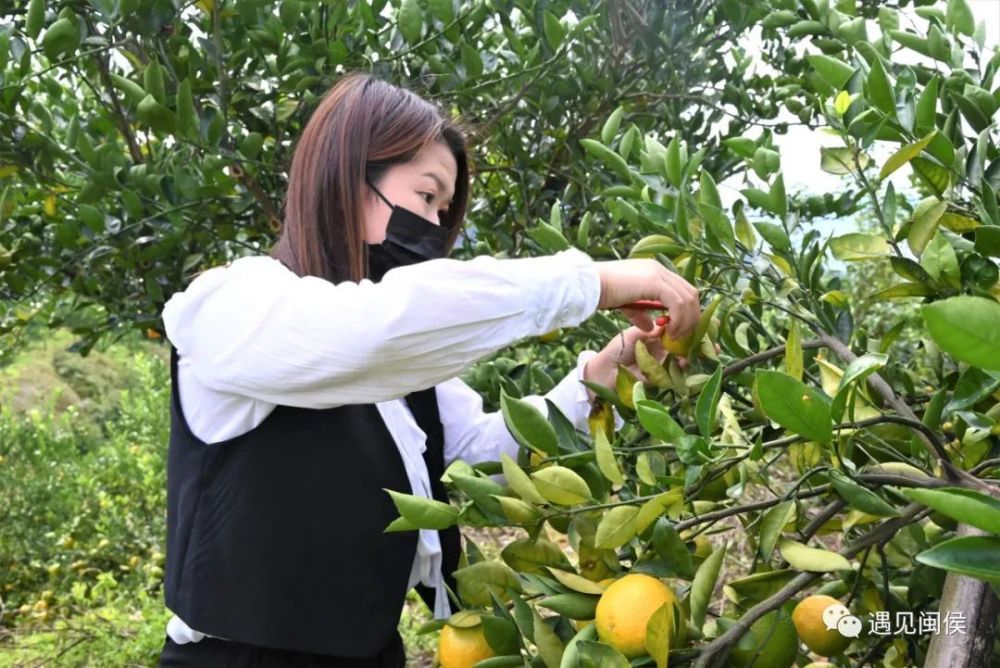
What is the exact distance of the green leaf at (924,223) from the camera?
830 millimetres

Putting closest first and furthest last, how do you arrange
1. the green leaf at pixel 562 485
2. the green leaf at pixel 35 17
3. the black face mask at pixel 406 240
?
1. the green leaf at pixel 562 485
2. the black face mask at pixel 406 240
3. the green leaf at pixel 35 17

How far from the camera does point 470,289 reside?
0.94 meters

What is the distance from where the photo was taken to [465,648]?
85 centimetres

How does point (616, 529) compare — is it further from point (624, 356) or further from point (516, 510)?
point (624, 356)

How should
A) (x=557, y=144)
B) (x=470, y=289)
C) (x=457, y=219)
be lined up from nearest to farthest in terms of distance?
(x=470, y=289), (x=457, y=219), (x=557, y=144)

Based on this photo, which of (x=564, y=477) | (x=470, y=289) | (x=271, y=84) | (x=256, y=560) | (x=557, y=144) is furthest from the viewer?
(x=557, y=144)

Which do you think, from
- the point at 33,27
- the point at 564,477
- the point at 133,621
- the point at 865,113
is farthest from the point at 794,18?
the point at 133,621

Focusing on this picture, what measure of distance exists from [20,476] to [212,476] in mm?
3039

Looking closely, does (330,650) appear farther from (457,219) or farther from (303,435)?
(457,219)

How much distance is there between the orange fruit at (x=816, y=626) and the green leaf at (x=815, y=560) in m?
0.13

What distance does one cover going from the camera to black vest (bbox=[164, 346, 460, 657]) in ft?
3.59

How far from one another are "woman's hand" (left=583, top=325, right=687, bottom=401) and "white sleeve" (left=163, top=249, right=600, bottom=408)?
0.12 meters

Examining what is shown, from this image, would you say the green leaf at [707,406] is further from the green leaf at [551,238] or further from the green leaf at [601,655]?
the green leaf at [551,238]

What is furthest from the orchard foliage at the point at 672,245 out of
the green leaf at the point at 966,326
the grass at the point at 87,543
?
the grass at the point at 87,543
